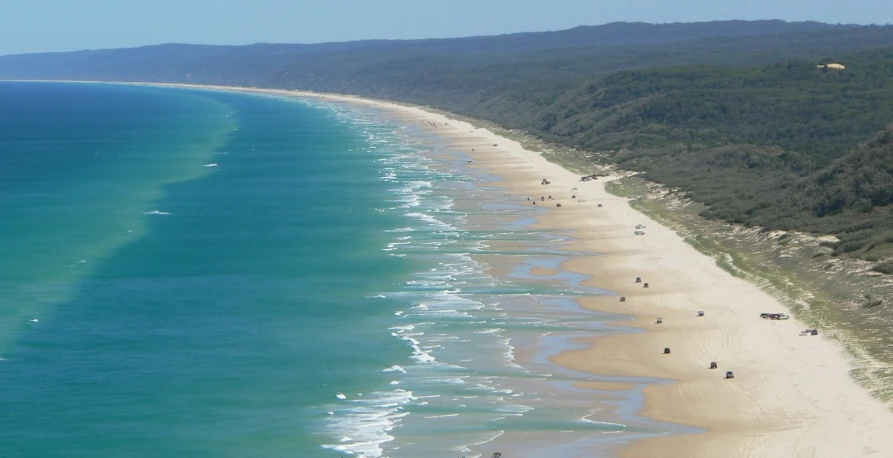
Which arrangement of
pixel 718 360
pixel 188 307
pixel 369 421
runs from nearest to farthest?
pixel 369 421 → pixel 718 360 → pixel 188 307

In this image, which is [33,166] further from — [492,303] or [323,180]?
[492,303]

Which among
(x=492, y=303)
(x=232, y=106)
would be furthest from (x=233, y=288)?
(x=232, y=106)

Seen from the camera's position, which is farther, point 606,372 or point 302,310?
point 302,310

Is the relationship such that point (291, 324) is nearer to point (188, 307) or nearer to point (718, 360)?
point (188, 307)

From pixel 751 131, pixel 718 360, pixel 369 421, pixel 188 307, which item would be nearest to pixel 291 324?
pixel 188 307

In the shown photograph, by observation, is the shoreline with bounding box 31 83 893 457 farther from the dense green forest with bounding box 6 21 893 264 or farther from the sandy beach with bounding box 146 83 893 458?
the dense green forest with bounding box 6 21 893 264

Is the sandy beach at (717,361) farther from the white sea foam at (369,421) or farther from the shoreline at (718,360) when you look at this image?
the white sea foam at (369,421)

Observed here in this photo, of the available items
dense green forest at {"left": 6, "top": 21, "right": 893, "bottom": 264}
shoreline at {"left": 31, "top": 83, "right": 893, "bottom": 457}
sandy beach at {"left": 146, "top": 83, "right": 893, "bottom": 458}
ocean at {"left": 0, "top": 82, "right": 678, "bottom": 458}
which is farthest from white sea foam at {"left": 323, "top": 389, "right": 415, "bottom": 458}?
dense green forest at {"left": 6, "top": 21, "right": 893, "bottom": 264}
